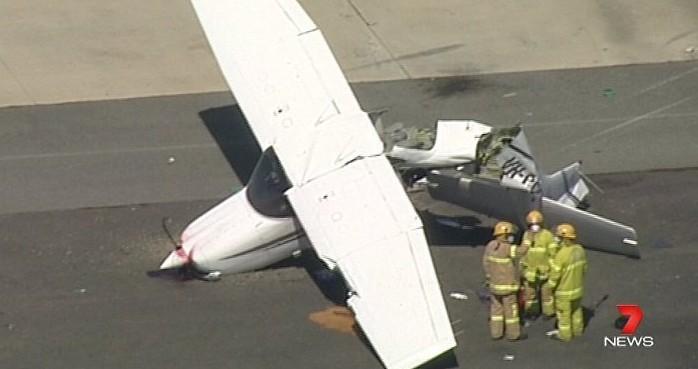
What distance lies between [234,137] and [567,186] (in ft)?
17.3

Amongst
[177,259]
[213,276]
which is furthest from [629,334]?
[177,259]

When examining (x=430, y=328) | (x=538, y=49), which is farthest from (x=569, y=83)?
(x=430, y=328)

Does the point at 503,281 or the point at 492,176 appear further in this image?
the point at 492,176

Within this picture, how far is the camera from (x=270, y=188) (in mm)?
17422

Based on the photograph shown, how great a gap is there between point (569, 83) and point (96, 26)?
26.2 feet

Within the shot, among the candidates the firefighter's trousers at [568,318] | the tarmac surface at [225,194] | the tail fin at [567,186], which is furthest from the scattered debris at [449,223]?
the firefighter's trousers at [568,318]

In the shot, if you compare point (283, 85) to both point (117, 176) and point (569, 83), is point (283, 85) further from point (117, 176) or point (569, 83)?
point (569, 83)

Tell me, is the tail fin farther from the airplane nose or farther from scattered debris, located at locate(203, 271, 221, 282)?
the airplane nose

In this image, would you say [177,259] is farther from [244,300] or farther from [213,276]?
[244,300]

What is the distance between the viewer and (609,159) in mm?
19875

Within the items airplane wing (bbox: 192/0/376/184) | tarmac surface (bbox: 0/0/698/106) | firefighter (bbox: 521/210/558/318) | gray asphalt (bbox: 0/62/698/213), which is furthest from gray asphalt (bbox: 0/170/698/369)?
tarmac surface (bbox: 0/0/698/106)

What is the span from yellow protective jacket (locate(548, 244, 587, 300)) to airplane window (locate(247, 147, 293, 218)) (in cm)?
332

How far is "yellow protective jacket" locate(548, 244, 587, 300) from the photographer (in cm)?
1553

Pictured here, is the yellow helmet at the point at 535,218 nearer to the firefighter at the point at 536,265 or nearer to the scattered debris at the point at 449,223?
the firefighter at the point at 536,265
